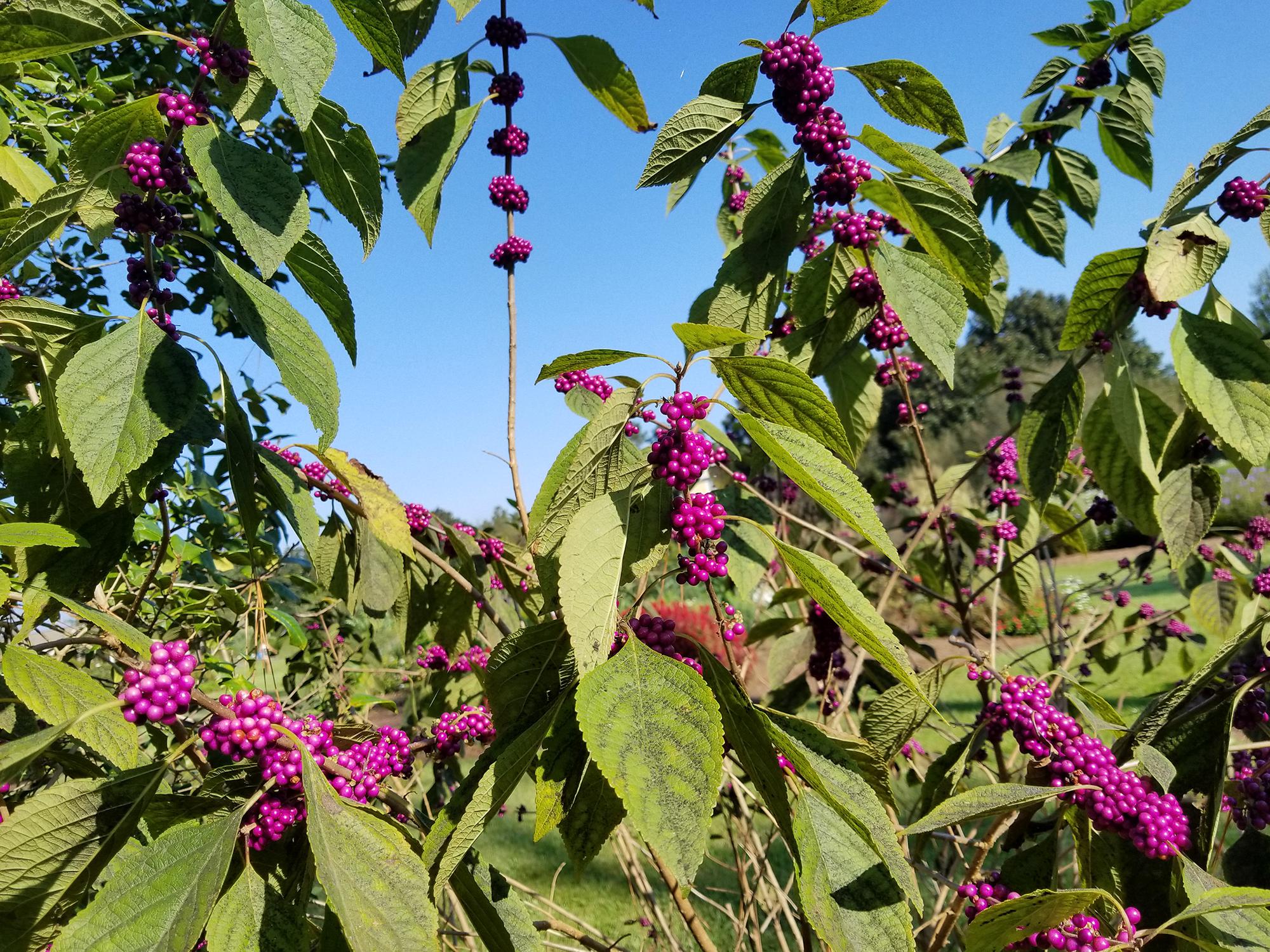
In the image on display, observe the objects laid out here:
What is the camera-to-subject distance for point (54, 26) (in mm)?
1080

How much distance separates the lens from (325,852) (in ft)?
2.71

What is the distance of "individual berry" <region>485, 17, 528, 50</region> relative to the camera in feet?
6.04

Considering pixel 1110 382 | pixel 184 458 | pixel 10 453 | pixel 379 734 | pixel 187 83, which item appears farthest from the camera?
pixel 187 83

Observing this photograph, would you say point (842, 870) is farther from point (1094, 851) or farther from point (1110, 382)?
point (1110, 382)

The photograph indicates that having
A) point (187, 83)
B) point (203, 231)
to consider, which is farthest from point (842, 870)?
point (187, 83)

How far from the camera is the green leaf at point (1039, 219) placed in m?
2.22

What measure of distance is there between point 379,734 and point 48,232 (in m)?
0.96

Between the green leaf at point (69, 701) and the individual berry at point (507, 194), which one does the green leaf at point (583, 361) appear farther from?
the individual berry at point (507, 194)

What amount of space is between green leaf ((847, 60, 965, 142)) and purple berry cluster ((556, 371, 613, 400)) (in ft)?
2.92

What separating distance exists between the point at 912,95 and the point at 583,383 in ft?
3.16

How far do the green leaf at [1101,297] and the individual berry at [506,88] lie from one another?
1379mm

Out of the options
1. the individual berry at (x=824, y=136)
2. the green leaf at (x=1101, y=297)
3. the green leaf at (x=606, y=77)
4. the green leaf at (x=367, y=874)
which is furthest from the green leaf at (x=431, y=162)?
the green leaf at (x=1101, y=297)

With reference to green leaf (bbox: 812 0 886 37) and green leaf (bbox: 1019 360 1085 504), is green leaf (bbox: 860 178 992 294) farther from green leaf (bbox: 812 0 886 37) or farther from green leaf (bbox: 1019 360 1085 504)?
green leaf (bbox: 1019 360 1085 504)

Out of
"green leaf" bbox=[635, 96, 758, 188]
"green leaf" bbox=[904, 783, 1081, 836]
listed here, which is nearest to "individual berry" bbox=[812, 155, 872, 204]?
"green leaf" bbox=[635, 96, 758, 188]
